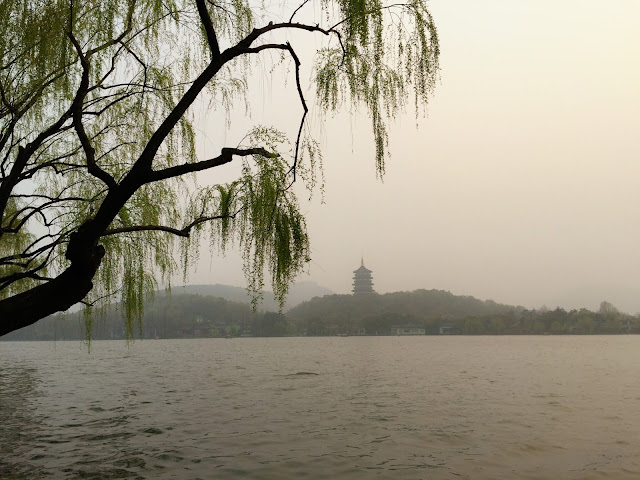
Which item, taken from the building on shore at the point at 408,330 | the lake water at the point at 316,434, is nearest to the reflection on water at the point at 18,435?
the lake water at the point at 316,434

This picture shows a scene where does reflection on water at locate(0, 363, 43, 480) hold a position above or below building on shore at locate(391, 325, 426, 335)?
above

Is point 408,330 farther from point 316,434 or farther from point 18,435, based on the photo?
point 18,435

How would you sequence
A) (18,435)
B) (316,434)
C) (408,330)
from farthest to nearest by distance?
1. (408,330)
2. (316,434)
3. (18,435)

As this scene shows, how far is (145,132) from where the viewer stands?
8.28m

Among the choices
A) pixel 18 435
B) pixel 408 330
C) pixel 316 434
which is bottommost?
pixel 408 330

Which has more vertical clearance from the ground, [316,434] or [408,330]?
[316,434]

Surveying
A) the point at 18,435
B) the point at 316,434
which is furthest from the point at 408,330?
the point at 18,435

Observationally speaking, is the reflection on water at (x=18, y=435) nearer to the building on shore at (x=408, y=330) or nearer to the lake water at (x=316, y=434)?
the lake water at (x=316, y=434)

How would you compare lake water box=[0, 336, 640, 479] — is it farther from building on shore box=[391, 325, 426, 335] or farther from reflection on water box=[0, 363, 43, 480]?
building on shore box=[391, 325, 426, 335]

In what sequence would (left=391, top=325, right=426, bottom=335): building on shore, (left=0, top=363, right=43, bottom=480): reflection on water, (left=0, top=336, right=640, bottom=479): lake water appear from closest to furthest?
(left=0, top=363, right=43, bottom=480): reflection on water → (left=0, top=336, right=640, bottom=479): lake water → (left=391, top=325, right=426, bottom=335): building on shore

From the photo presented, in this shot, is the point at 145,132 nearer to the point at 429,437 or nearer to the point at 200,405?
the point at 429,437

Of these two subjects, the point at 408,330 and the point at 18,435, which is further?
the point at 408,330

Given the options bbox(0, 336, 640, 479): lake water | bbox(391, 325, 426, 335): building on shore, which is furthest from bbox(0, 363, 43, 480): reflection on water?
bbox(391, 325, 426, 335): building on shore

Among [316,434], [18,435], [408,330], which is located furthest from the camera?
[408,330]
